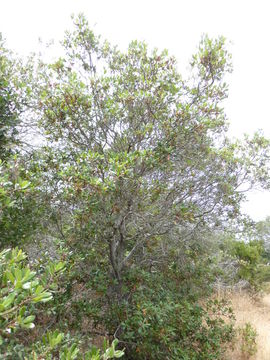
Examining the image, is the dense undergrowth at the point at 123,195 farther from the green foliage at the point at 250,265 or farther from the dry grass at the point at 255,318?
the green foliage at the point at 250,265

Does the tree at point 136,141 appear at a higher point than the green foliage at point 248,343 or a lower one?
higher

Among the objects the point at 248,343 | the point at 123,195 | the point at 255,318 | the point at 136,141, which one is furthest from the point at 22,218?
the point at 255,318

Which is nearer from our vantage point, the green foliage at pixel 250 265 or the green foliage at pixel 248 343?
the green foliage at pixel 248 343

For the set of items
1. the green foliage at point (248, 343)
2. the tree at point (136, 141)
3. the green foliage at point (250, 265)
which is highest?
the green foliage at point (250, 265)

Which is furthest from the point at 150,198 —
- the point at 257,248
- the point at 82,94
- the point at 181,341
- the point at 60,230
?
the point at 257,248

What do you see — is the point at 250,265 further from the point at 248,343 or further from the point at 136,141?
the point at 136,141

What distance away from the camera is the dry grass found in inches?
186

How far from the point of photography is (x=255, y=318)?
6.68m

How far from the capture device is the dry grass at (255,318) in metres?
4.71

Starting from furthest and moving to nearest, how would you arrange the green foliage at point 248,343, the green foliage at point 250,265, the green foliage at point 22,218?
the green foliage at point 250,265 < the green foliage at point 248,343 < the green foliage at point 22,218

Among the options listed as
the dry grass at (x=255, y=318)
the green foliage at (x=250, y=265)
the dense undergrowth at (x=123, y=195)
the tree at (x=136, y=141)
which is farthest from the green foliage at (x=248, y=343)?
the green foliage at (x=250, y=265)

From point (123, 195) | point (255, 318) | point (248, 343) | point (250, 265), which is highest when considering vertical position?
point (250, 265)

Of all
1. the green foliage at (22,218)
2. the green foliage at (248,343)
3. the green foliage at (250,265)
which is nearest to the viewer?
Result: the green foliage at (22,218)

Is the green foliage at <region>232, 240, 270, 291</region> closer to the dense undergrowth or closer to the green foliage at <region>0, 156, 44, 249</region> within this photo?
the dense undergrowth
